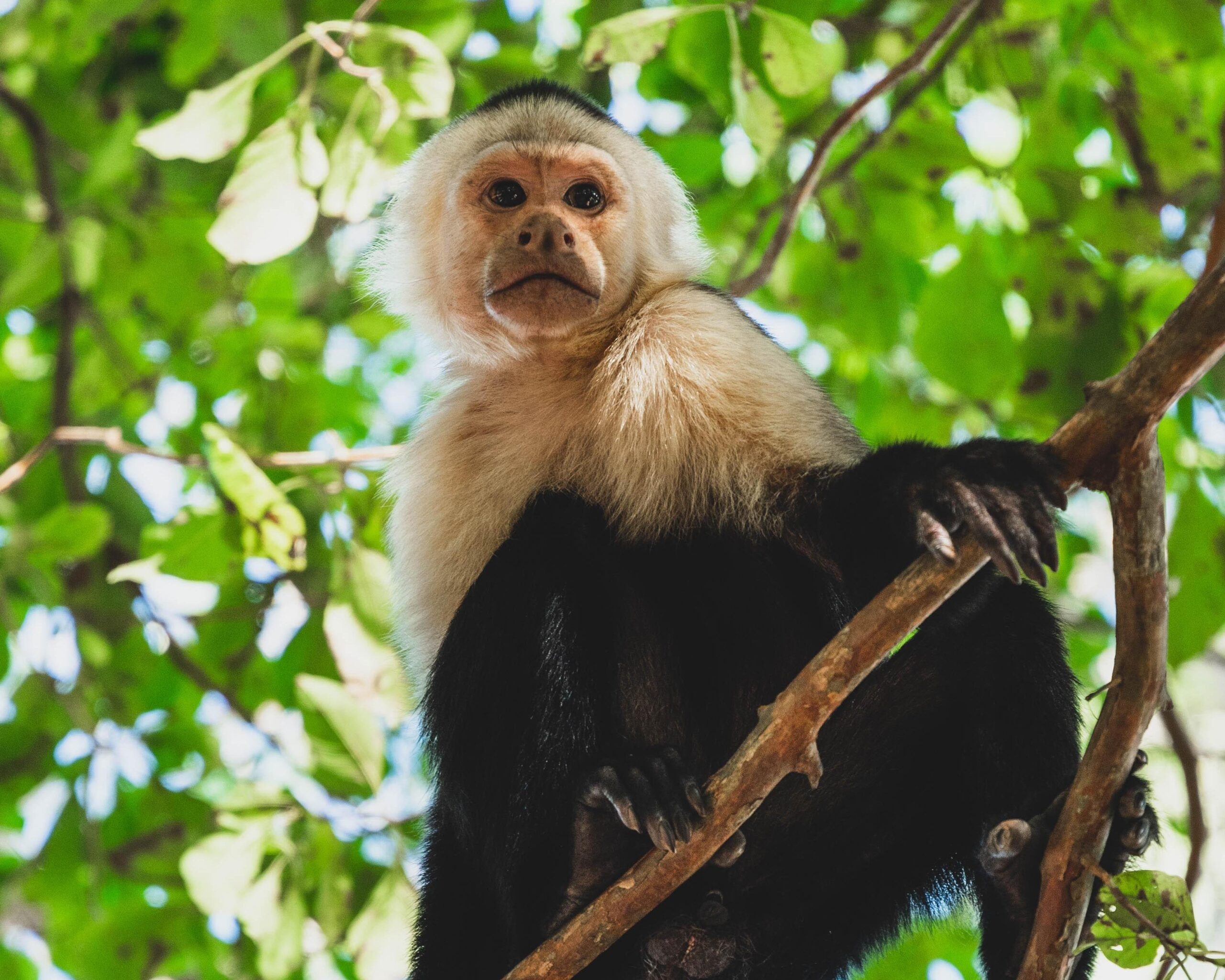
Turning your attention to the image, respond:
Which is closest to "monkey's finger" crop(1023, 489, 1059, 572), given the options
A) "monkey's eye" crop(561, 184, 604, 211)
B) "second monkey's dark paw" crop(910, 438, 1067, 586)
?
"second monkey's dark paw" crop(910, 438, 1067, 586)

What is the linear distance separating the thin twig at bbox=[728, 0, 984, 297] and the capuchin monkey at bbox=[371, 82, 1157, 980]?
2.00 feet

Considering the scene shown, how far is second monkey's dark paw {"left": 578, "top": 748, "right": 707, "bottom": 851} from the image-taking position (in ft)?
7.89

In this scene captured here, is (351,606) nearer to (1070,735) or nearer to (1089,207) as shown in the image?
(1070,735)

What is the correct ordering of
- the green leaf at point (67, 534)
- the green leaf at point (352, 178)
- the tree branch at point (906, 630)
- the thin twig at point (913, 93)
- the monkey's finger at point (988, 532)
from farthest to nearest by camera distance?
the green leaf at point (67, 534) → the thin twig at point (913, 93) → the green leaf at point (352, 178) → the monkey's finger at point (988, 532) → the tree branch at point (906, 630)

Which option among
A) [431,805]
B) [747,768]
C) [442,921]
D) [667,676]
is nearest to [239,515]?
[431,805]

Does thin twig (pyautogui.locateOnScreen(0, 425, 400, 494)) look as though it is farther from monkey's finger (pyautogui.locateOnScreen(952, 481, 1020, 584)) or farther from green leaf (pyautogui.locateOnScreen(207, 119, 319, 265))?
monkey's finger (pyautogui.locateOnScreen(952, 481, 1020, 584))

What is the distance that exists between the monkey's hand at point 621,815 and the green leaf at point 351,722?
1.08 meters

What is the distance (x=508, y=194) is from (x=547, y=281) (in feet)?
1.65

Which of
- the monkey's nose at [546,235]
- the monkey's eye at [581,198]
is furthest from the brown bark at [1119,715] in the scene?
the monkey's eye at [581,198]

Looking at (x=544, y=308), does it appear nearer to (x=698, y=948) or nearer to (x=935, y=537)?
(x=935, y=537)

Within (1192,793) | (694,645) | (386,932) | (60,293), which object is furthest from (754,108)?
(60,293)

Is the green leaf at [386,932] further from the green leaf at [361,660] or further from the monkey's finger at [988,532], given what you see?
the monkey's finger at [988,532]

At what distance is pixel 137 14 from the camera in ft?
18.1

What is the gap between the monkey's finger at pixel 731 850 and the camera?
2.57 meters
